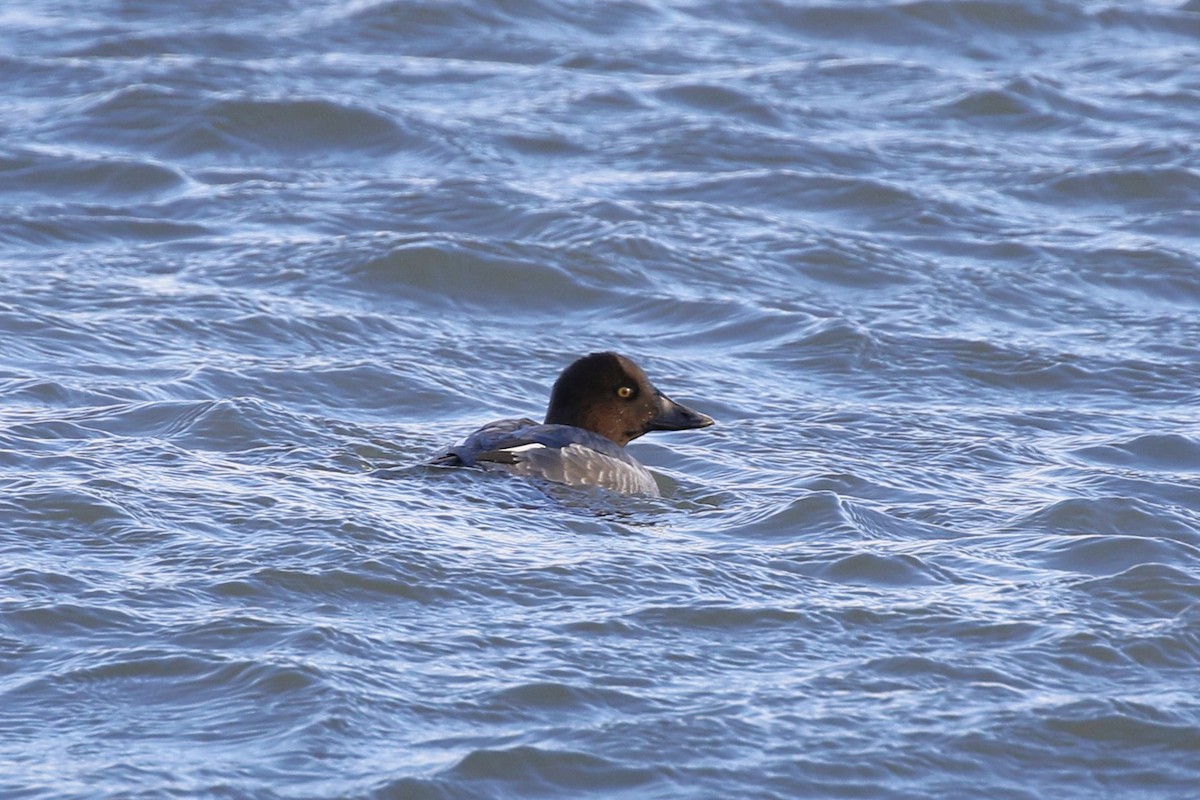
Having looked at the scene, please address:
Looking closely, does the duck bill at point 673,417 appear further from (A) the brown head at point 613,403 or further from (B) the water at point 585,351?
(B) the water at point 585,351

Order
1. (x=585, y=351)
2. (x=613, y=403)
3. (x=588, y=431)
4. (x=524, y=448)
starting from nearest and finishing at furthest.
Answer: (x=524, y=448)
(x=588, y=431)
(x=613, y=403)
(x=585, y=351)

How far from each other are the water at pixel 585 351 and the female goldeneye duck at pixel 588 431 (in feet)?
0.54

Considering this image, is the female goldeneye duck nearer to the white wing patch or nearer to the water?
the white wing patch

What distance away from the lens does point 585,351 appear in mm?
10375

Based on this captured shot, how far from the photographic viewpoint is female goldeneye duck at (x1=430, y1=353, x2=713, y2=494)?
798 centimetres

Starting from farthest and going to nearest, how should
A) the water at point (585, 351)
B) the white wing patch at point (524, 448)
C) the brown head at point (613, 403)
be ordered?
the brown head at point (613, 403)
the white wing patch at point (524, 448)
the water at point (585, 351)

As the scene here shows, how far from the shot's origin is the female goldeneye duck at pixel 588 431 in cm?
798

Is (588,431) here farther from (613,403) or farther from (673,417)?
(673,417)

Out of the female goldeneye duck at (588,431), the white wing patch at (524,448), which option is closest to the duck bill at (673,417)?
the female goldeneye duck at (588,431)

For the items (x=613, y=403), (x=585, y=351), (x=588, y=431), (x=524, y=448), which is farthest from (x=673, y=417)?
(x=585, y=351)

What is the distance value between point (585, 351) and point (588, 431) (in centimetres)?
190

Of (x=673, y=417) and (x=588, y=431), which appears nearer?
(x=588, y=431)

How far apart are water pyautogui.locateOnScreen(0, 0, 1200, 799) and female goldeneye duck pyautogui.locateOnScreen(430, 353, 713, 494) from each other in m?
0.16

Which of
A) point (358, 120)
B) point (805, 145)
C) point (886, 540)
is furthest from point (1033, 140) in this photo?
point (886, 540)
